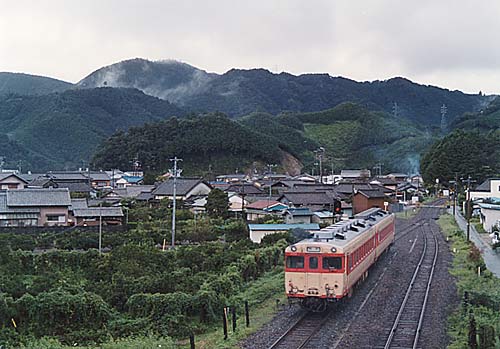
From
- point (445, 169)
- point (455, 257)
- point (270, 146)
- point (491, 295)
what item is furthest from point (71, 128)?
point (491, 295)

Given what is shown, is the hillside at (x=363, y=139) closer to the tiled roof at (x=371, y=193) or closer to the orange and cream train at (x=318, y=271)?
the tiled roof at (x=371, y=193)

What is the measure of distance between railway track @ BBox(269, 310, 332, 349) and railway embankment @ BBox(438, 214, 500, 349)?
291cm

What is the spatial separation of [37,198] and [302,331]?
1053 inches

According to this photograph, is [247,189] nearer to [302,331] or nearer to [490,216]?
[490,216]

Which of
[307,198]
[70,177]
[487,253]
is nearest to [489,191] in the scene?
[307,198]

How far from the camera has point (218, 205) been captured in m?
41.5

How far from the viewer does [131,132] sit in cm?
8569

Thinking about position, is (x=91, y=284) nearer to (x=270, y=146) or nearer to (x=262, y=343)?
(x=262, y=343)

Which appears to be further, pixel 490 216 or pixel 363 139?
pixel 363 139

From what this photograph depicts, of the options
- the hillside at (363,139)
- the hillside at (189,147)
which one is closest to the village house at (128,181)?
the hillside at (189,147)

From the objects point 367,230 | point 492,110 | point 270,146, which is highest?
point 492,110

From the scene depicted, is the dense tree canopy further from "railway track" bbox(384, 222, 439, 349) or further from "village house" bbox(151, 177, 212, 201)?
"railway track" bbox(384, 222, 439, 349)

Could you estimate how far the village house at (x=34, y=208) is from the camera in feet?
118

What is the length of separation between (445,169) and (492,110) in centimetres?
5321
